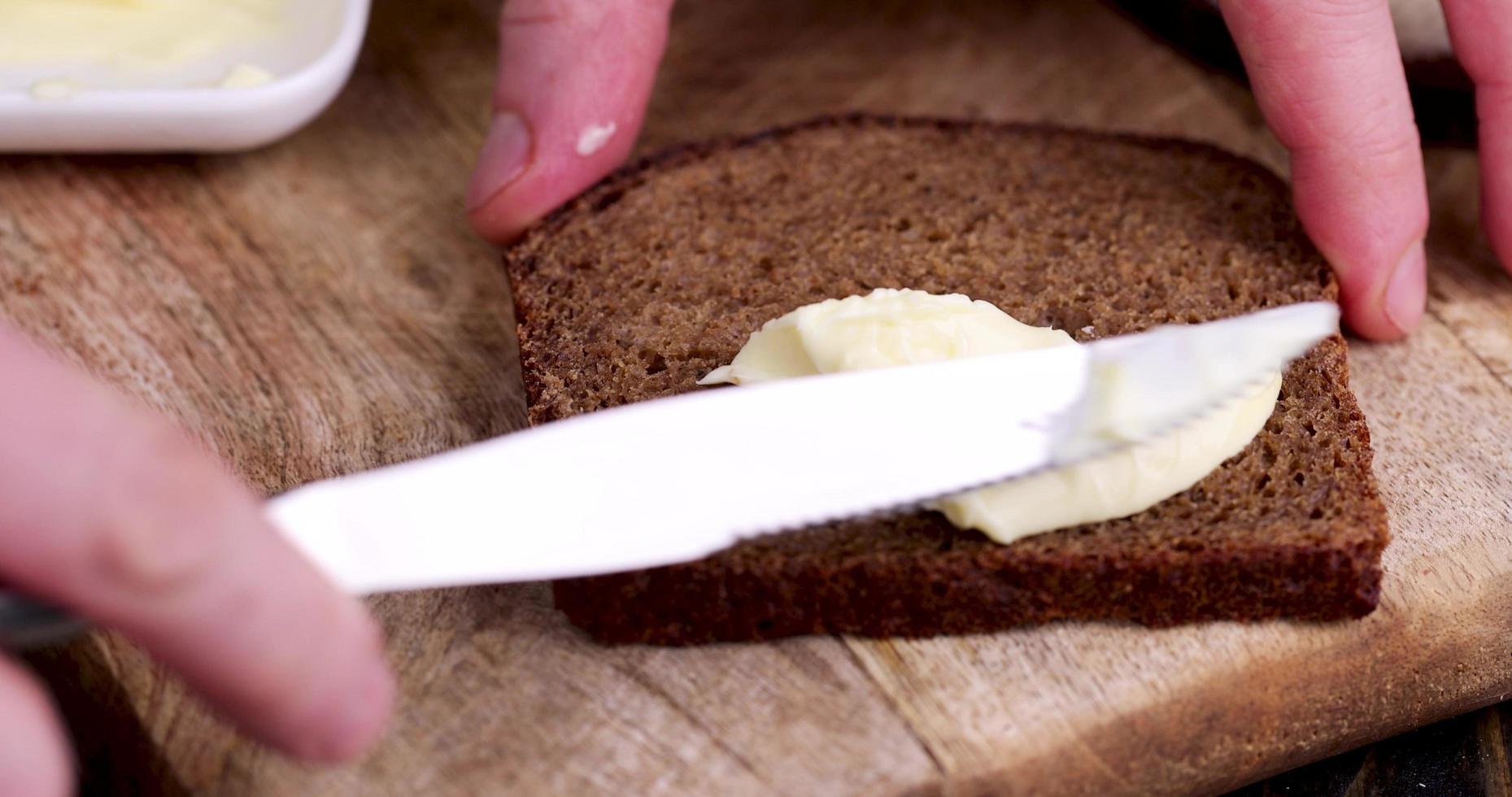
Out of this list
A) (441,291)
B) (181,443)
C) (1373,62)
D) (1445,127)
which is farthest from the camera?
(1445,127)

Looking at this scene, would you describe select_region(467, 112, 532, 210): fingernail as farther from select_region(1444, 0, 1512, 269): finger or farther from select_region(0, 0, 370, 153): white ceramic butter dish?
select_region(1444, 0, 1512, 269): finger

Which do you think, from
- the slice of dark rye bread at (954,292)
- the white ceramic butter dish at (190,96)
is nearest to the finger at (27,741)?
the slice of dark rye bread at (954,292)

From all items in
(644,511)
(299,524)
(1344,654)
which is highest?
(299,524)

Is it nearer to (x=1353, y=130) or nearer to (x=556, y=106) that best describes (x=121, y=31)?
(x=556, y=106)

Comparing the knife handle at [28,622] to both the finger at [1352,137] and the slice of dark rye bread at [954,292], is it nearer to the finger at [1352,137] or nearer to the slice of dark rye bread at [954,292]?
the slice of dark rye bread at [954,292]

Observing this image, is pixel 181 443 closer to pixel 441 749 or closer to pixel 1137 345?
pixel 441 749

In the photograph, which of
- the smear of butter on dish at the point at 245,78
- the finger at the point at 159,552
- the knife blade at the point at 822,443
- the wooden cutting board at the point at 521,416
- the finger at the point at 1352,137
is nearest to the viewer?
the finger at the point at 159,552

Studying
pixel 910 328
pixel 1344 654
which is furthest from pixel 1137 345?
pixel 1344 654

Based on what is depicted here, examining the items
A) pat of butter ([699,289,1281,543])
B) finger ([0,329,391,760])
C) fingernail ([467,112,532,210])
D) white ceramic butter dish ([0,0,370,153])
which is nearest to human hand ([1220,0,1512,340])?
pat of butter ([699,289,1281,543])
